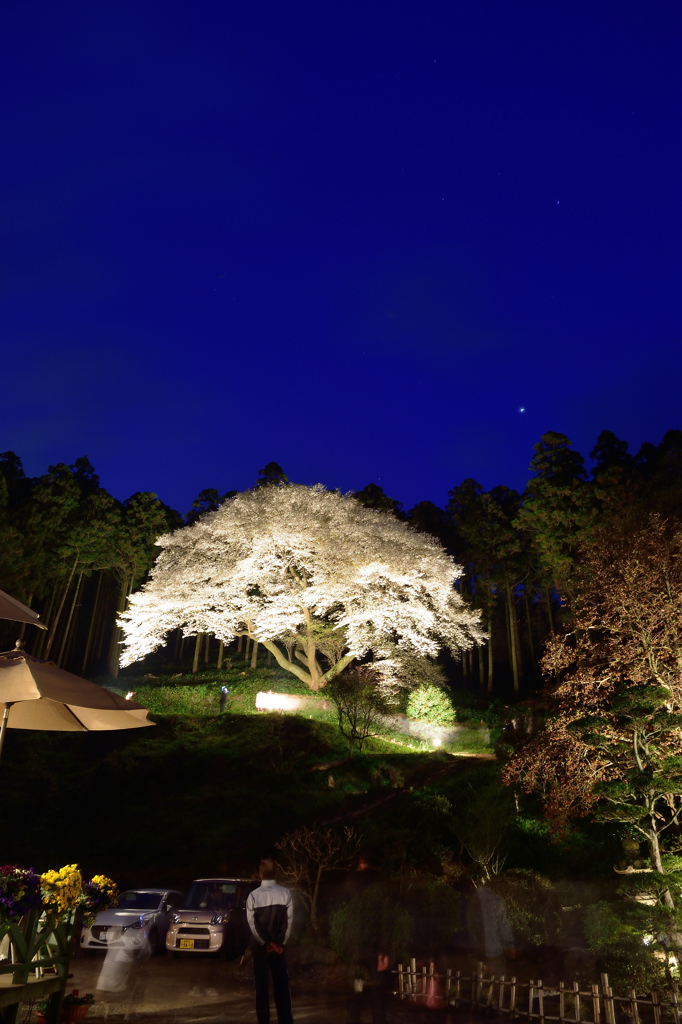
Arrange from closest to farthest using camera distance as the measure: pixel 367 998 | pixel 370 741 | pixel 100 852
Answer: pixel 367 998 < pixel 100 852 < pixel 370 741

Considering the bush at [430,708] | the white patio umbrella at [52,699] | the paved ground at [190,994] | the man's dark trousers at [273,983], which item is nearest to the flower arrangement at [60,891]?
the white patio umbrella at [52,699]

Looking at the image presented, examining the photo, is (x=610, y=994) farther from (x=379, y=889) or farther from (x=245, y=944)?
(x=245, y=944)

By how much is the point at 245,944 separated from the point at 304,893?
4.71 feet

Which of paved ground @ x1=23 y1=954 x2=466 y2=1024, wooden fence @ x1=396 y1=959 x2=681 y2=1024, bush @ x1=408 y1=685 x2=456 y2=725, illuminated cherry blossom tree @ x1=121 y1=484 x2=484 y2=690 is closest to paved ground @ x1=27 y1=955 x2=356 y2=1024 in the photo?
paved ground @ x1=23 y1=954 x2=466 y2=1024


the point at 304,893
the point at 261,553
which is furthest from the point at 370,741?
the point at 304,893

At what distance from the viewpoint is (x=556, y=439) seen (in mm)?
23047

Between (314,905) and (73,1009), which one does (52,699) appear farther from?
(314,905)

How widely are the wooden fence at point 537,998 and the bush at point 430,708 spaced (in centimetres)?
1484

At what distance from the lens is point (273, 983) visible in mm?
5352

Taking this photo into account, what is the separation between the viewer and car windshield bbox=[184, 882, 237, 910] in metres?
9.99

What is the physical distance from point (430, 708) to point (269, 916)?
18.0 metres

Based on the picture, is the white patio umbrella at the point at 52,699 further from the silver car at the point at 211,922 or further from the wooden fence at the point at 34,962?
the silver car at the point at 211,922

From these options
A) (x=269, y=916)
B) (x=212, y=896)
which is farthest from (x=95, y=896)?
(x=212, y=896)

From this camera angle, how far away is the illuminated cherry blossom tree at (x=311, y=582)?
22.4 metres
